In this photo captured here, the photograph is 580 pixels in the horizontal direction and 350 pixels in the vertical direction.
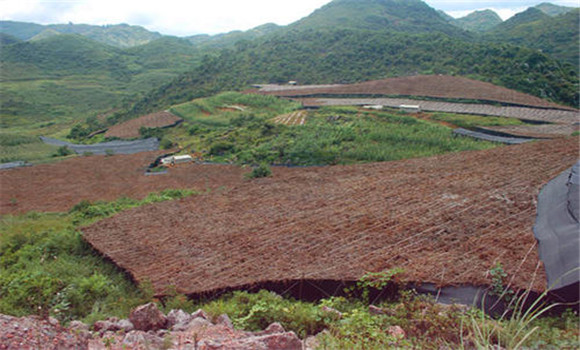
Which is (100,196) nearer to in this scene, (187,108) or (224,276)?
(224,276)

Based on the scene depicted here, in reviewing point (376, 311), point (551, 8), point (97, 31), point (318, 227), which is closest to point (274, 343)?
point (376, 311)

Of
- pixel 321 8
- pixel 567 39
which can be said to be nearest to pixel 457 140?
pixel 567 39

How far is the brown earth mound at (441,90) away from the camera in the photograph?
28.6 meters

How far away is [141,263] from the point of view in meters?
7.46

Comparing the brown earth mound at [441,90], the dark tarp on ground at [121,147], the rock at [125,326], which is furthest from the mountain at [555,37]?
the rock at [125,326]

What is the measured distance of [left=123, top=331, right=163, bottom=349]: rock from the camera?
13.7 feet

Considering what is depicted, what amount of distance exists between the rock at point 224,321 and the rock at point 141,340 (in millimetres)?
787

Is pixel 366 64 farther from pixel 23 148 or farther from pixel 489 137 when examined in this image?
pixel 23 148

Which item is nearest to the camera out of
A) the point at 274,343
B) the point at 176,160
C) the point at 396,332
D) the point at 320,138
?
the point at 274,343

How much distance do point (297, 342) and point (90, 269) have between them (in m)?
5.71

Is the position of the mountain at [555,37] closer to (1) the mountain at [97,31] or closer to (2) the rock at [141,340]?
(2) the rock at [141,340]

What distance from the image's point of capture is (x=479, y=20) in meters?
136

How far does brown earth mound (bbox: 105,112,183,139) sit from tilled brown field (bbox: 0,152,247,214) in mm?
9650

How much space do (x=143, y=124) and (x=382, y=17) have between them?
62.5m
